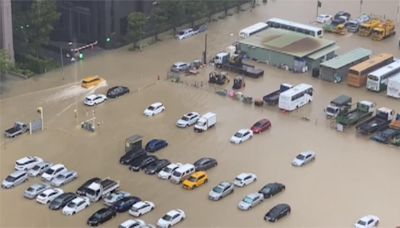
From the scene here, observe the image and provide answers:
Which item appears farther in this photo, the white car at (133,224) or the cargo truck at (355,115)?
the cargo truck at (355,115)

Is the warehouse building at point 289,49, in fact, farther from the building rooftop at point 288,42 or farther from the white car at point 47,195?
the white car at point 47,195

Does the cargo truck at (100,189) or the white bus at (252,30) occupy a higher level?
the white bus at (252,30)

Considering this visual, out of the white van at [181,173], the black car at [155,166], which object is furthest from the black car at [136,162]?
the white van at [181,173]

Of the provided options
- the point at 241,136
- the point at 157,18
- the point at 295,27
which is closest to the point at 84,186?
the point at 241,136

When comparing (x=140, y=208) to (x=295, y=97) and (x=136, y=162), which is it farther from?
(x=295, y=97)

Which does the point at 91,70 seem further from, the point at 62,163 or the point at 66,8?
the point at 62,163
